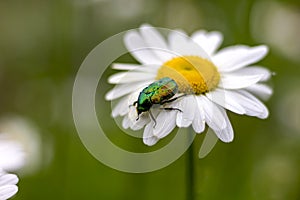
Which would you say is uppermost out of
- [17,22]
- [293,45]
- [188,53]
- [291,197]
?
[17,22]

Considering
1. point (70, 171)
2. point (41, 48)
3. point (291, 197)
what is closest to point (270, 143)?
point (291, 197)

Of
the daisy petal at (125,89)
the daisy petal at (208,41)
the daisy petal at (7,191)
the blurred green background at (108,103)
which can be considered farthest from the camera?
the blurred green background at (108,103)

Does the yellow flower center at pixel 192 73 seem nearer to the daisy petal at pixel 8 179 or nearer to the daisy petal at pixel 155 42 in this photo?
the daisy petal at pixel 155 42

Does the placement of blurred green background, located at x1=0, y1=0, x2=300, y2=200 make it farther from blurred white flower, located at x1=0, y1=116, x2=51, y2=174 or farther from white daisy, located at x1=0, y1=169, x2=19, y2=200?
white daisy, located at x1=0, y1=169, x2=19, y2=200

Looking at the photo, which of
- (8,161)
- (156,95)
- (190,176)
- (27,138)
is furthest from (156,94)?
(27,138)

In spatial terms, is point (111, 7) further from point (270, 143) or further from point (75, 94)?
point (270, 143)

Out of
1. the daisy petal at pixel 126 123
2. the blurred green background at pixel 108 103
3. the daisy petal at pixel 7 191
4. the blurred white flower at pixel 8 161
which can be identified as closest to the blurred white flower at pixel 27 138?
the blurred green background at pixel 108 103

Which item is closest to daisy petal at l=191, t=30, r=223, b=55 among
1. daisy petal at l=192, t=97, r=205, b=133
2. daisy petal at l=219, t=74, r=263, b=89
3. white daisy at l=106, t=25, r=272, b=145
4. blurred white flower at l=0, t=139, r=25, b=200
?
white daisy at l=106, t=25, r=272, b=145
